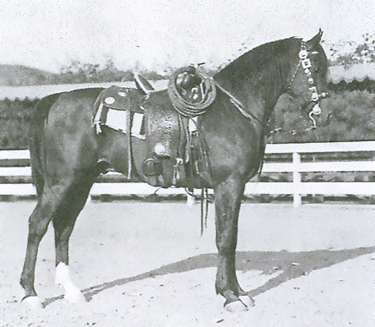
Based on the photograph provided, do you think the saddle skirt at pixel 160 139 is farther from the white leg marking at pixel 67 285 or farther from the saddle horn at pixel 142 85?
the white leg marking at pixel 67 285

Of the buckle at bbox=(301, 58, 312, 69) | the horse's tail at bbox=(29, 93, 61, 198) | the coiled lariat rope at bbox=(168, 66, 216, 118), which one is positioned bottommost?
the horse's tail at bbox=(29, 93, 61, 198)

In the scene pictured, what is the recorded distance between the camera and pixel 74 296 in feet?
12.7

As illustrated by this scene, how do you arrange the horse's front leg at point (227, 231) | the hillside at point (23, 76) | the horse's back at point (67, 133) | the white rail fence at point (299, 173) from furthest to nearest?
the hillside at point (23, 76) → the white rail fence at point (299, 173) → the horse's back at point (67, 133) → the horse's front leg at point (227, 231)

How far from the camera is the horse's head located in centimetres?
361

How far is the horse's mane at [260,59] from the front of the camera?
12.1 ft

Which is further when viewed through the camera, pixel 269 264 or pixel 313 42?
pixel 269 264

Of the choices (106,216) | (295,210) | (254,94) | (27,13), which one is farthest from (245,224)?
(27,13)

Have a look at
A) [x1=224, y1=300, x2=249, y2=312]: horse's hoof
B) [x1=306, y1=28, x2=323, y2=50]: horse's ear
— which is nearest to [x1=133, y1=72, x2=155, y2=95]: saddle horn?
[x1=306, y1=28, x2=323, y2=50]: horse's ear

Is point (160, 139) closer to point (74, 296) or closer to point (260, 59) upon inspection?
point (260, 59)

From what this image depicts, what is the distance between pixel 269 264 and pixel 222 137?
199 cm

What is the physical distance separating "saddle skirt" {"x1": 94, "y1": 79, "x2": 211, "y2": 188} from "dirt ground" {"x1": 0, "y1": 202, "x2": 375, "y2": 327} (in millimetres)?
1080

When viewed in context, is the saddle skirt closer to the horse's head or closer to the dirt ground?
the horse's head

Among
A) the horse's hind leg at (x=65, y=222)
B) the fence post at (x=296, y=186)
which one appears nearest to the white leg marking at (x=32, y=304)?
the horse's hind leg at (x=65, y=222)

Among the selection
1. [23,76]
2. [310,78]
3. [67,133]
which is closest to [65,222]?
[67,133]
